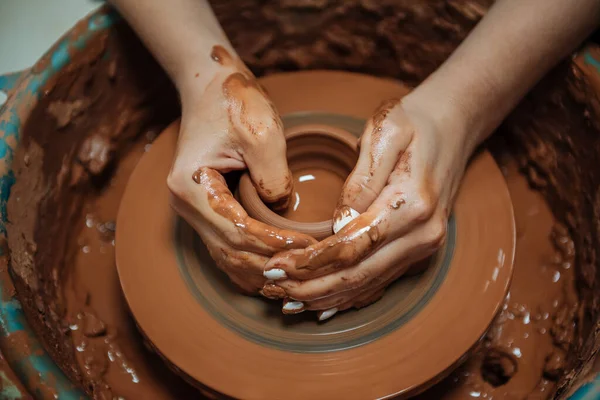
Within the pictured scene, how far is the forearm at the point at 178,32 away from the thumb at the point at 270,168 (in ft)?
0.92

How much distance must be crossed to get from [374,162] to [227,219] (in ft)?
1.08

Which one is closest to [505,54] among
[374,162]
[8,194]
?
[374,162]

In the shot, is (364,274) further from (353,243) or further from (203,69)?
(203,69)

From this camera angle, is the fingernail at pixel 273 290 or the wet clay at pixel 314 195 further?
the wet clay at pixel 314 195

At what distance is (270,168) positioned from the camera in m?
1.32

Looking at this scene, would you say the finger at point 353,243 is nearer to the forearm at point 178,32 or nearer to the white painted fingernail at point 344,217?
the white painted fingernail at point 344,217

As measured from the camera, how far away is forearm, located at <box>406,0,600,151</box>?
4.64 feet

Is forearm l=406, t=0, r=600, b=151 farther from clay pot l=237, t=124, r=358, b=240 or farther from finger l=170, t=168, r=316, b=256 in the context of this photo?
finger l=170, t=168, r=316, b=256

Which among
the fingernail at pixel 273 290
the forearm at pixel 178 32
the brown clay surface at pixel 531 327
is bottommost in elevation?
the brown clay surface at pixel 531 327

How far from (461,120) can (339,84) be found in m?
0.51

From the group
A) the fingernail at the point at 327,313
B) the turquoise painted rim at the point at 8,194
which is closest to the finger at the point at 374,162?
the fingernail at the point at 327,313

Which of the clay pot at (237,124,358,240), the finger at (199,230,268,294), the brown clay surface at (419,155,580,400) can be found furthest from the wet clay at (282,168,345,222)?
the brown clay surface at (419,155,580,400)

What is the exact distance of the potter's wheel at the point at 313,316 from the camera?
126 cm

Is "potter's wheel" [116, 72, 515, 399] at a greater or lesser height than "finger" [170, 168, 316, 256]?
lesser
